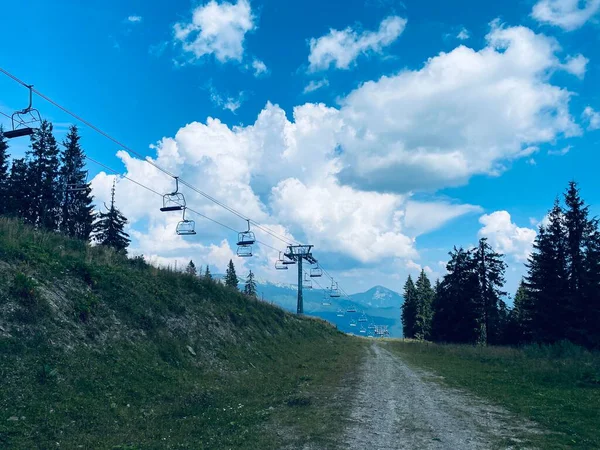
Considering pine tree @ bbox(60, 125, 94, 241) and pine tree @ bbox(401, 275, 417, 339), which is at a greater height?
pine tree @ bbox(60, 125, 94, 241)

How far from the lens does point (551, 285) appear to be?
4662 cm

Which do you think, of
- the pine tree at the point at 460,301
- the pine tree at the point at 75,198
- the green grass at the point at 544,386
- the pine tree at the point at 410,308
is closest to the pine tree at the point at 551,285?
the pine tree at the point at 460,301

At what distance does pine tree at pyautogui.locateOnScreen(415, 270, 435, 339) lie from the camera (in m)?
85.0

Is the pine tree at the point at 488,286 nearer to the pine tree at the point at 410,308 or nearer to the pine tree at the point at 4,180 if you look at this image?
the pine tree at the point at 410,308

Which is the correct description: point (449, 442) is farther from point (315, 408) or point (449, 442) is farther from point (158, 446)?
point (158, 446)

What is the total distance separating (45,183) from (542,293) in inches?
2617

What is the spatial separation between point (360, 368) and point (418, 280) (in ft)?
244

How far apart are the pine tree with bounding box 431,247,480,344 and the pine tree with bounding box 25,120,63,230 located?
57390mm

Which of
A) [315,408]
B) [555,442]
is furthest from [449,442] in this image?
[315,408]

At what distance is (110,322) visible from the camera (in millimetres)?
16688

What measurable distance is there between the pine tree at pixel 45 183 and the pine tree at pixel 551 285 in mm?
62814

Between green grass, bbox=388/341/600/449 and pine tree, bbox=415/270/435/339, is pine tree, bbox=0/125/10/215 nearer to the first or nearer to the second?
green grass, bbox=388/341/600/449

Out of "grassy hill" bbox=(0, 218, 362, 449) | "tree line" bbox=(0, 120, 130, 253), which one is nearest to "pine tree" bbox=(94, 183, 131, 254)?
"tree line" bbox=(0, 120, 130, 253)

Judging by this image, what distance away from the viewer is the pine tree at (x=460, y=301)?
56312 millimetres
